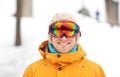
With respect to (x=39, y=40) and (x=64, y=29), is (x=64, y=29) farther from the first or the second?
(x=39, y=40)

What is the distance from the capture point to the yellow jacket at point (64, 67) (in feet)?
12.8

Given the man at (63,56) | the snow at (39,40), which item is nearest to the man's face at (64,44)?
the man at (63,56)

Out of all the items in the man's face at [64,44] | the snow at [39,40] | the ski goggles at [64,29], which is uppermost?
the ski goggles at [64,29]

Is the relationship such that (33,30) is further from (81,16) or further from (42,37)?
(81,16)

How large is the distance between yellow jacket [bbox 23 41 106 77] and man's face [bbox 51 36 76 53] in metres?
0.05

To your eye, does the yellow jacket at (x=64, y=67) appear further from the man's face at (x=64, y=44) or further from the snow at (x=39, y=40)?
the snow at (x=39, y=40)

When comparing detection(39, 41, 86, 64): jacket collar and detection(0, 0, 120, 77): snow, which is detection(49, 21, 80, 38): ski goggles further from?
detection(0, 0, 120, 77): snow

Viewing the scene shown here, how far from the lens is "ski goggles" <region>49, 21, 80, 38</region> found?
3953 millimetres

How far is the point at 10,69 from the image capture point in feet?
25.0

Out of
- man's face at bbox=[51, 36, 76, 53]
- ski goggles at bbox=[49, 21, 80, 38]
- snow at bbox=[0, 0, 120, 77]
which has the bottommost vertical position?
snow at bbox=[0, 0, 120, 77]

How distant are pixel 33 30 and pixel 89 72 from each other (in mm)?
6123

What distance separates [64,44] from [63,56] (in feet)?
0.36

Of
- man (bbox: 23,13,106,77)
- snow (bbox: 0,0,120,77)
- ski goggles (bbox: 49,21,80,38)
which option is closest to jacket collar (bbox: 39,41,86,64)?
man (bbox: 23,13,106,77)

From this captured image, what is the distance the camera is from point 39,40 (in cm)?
898
